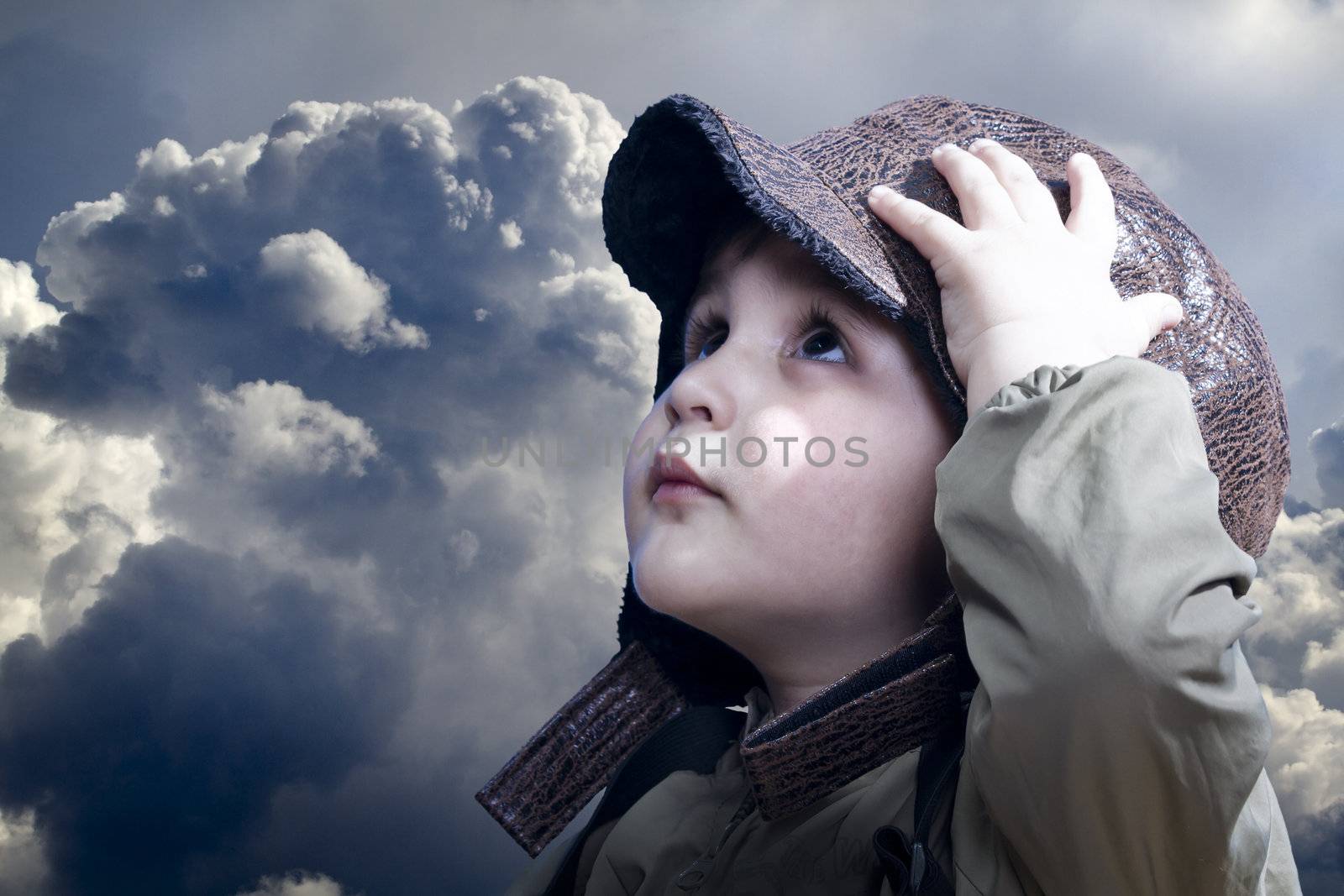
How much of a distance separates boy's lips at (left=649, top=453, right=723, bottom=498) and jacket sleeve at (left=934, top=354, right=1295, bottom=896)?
0.29 m

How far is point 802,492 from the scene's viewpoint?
1.07 metres

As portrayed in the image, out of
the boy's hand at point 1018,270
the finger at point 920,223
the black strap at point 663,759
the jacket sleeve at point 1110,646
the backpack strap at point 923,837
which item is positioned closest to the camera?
the jacket sleeve at point 1110,646

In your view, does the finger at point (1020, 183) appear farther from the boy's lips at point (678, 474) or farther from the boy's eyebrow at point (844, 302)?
the boy's lips at point (678, 474)

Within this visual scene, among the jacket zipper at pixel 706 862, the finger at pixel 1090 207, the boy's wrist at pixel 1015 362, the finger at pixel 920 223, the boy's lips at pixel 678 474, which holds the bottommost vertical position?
the jacket zipper at pixel 706 862

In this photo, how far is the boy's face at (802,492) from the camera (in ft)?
3.52

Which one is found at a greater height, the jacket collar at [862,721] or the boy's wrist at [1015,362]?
the boy's wrist at [1015,362]

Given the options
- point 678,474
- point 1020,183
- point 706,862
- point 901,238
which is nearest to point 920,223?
point 901,238

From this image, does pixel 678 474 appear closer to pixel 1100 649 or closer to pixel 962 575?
pixel 962 575

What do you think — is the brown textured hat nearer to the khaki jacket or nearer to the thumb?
the thumb

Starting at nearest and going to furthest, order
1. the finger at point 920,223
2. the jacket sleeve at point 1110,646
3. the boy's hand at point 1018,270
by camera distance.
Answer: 1. the jacket sleeve at point 1110,646
2. the boy's hand at point 1018,270
3. the finger at point 920,223

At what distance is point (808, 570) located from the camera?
1.07m

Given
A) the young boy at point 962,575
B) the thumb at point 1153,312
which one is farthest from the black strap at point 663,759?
the thumb at point 1153,312

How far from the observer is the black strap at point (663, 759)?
4.37 feet

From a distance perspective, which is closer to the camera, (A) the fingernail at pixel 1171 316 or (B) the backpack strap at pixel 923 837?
(B) the backpack strap at pixel 923 837
